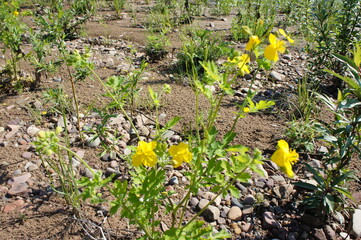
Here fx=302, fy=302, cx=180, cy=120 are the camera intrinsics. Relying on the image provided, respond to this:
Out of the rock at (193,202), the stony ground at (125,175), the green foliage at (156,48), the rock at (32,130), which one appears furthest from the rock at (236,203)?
the green foliage at (156,48)

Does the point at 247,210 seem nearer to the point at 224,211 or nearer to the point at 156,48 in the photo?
the point at 224,211

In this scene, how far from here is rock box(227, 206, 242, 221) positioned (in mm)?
2020

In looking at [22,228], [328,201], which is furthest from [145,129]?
[328,201]

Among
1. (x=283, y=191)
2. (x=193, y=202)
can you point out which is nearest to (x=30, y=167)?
(x=193, y=202)

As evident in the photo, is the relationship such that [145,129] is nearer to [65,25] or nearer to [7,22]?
[7,22]

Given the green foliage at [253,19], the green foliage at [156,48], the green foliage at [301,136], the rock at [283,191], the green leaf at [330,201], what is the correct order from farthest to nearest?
the green foliage at [253,19] < the green foliage at [156,48] < the green foliage at [301,136] < the rock at [283,191] < the green leaf at [330,201]

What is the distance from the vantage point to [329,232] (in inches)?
74.7

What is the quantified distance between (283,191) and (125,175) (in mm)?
1174

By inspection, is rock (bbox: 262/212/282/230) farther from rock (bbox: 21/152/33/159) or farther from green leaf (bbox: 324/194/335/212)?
rock (bbox: 21/152/33/159)

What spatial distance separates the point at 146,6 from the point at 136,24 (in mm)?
1964

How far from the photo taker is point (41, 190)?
2.05m

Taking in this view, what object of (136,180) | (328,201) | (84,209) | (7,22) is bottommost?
(84,209)

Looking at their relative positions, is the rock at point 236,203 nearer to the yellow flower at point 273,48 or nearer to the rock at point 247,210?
the rock at point 247,210

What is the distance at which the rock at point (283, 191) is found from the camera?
2.18 metres
